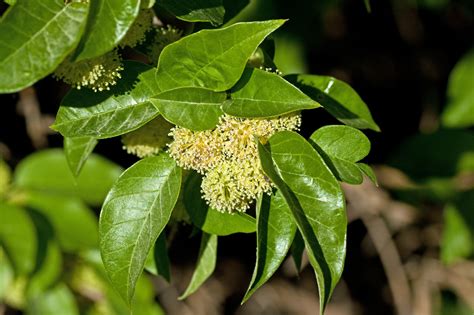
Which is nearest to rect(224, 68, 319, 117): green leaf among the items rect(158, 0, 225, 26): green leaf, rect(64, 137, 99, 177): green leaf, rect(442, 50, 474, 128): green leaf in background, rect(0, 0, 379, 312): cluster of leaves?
rect(0, 0, 379, 312): cluster of leaves

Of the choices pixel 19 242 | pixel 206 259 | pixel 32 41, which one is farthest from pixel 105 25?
pixel 19 242

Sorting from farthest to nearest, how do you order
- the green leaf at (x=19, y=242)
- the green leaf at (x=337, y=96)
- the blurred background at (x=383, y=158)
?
1. the blurred background at (x=383, y=158)
2. the green leaf at (x=19, y=242)
3. the green leaf at (x=337, y=96)

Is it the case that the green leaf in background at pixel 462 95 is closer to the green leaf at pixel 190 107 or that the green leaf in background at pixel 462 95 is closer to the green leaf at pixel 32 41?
the green leaf at pixel 190 107

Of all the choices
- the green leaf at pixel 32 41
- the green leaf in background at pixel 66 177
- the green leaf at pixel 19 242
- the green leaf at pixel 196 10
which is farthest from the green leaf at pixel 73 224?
the green leaf at pixel 32 41

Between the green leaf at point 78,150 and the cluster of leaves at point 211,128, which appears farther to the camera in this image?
the green leaf at point 78,150

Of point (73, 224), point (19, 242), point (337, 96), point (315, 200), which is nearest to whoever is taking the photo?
point (315, 200)

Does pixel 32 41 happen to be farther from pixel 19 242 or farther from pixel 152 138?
pixel 19 242

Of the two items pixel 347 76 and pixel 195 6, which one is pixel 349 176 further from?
pixel 347 76
